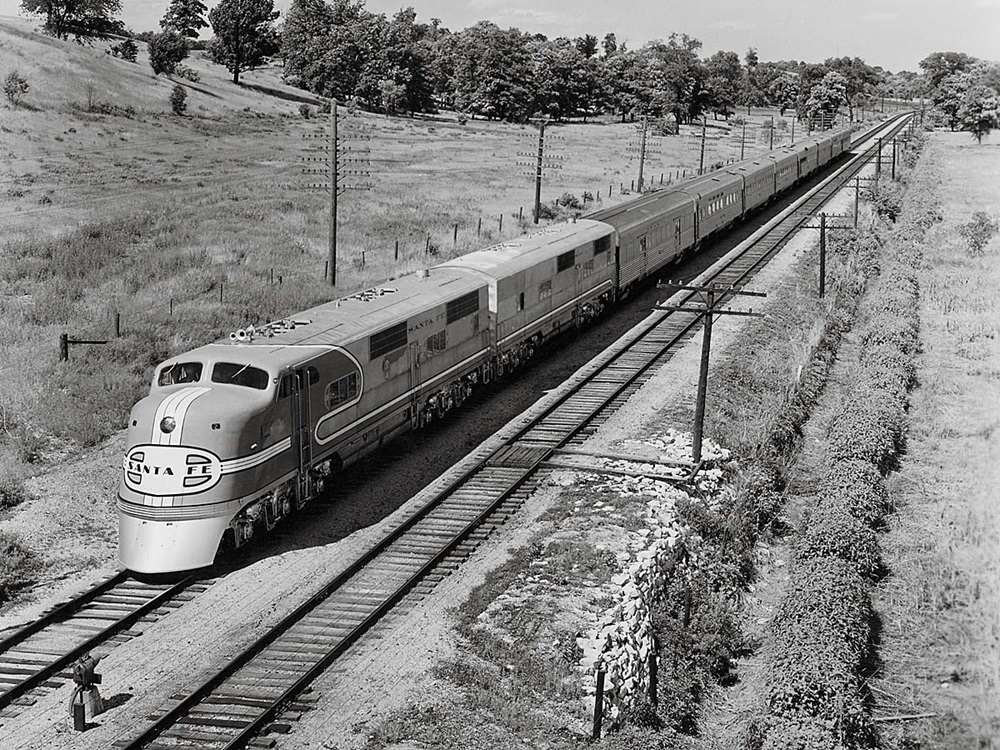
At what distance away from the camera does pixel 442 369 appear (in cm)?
2625

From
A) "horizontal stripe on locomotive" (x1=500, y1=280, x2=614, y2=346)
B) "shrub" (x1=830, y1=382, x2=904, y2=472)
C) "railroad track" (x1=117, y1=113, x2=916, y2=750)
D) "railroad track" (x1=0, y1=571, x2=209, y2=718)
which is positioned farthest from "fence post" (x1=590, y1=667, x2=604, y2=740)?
"horizontal stripe on locomotive" (x1=500, y1=280, x2=614, y2=346)

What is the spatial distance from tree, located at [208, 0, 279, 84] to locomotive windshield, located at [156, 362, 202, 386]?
114262 millimetres

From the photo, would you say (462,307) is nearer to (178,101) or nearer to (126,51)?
(178,101)

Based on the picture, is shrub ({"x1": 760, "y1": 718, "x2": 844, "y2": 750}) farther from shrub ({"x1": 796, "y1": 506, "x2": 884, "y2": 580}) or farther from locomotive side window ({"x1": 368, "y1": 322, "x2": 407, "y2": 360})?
locomotive side window ({"x1": 368, "y1": 322, "x2": 407, "y2": 360})

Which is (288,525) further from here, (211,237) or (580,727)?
(211,237)

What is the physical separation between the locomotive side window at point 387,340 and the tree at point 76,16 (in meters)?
102

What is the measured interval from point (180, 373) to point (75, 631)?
517 centimetres

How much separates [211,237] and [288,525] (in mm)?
31028

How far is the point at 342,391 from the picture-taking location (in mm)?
21688

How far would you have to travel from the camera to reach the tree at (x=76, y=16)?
109562 millimetres

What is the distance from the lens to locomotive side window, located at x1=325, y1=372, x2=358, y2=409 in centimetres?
2119

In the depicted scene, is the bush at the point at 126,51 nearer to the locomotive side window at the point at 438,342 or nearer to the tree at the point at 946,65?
the locomotive side window at the point at 438,342

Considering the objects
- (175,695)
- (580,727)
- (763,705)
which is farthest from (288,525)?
(763,705)

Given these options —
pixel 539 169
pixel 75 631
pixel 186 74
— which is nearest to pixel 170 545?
pixel 75 631
